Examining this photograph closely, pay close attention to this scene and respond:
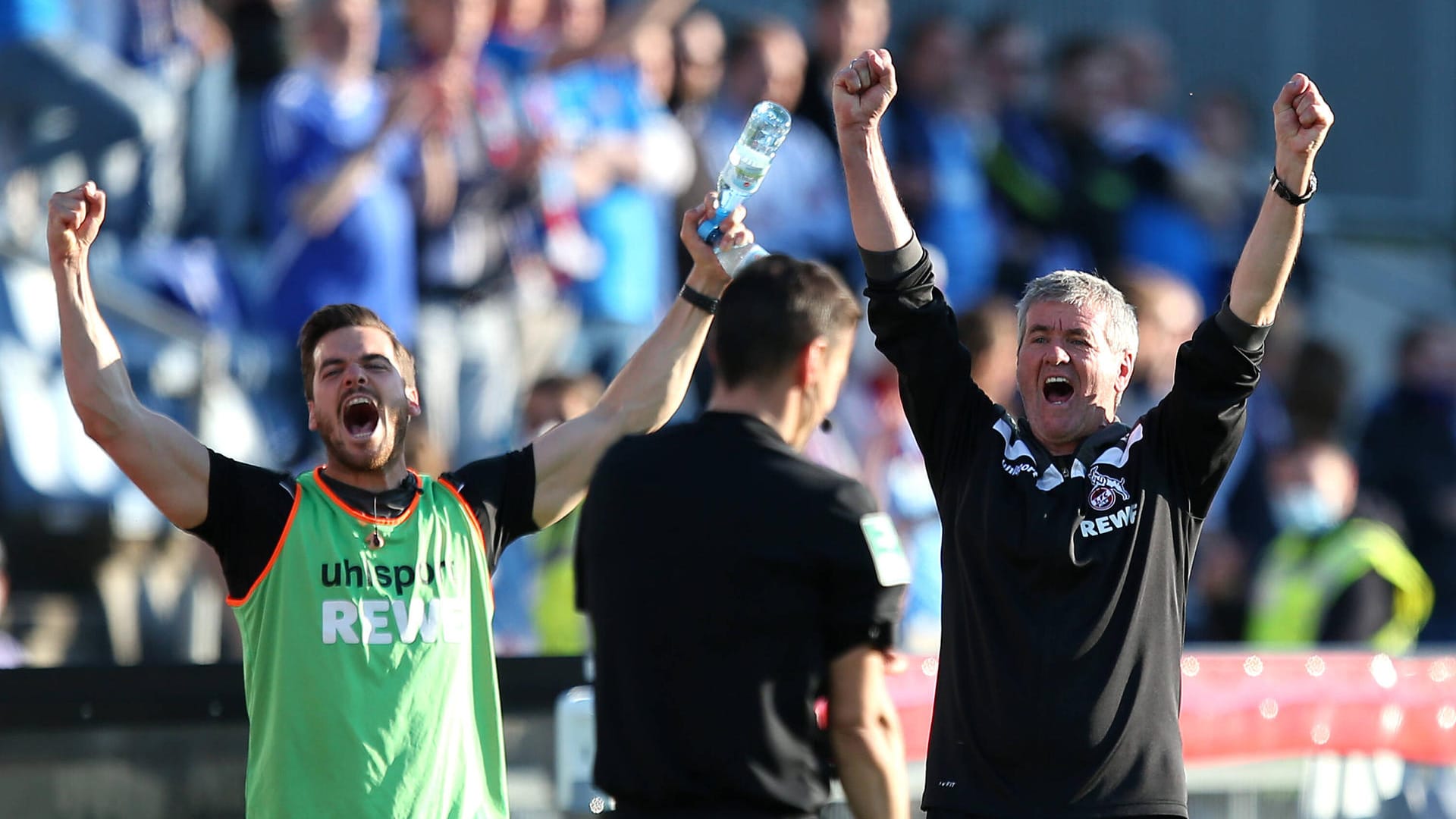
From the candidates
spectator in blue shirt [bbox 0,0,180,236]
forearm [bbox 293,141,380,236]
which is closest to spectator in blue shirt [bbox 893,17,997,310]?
forearm [bbox 293,141,380,236]

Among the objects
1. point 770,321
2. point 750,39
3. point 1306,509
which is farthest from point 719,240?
point 1306,509

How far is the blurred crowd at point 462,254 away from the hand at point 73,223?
2.70 m

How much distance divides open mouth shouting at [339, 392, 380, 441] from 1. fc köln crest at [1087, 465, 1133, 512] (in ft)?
4.97

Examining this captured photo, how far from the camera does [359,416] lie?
4.19m

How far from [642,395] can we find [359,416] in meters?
0.67

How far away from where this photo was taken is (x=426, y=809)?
3.89 m

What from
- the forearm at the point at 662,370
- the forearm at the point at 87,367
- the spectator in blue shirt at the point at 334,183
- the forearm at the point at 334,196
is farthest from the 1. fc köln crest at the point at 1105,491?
the forearm at the point at 334,196

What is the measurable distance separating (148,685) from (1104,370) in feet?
Result: 8.40

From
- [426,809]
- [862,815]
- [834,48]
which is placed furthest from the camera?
[834,48]

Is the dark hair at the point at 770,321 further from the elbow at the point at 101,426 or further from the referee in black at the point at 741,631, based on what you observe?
the elbow at the point at 101,426

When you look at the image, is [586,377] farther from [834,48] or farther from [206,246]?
[834,48]

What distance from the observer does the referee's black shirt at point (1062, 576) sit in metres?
3.82

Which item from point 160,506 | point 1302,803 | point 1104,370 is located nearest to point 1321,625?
point 1302,803

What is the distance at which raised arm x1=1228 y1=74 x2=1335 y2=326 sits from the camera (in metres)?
3.91
